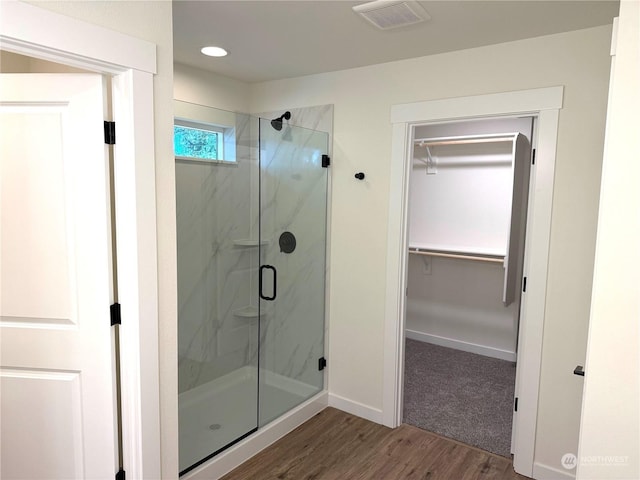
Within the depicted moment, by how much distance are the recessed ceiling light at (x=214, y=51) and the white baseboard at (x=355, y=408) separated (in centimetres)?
263

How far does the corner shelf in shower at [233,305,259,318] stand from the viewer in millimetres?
3217

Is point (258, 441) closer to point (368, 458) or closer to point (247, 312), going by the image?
point (368, 458)

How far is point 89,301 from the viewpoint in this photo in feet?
5.99

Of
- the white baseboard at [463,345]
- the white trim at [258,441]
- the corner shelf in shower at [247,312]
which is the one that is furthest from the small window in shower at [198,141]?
the white baseboard at [463,345]

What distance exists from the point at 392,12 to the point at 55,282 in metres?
1.99

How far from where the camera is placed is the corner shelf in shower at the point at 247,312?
3217 mm

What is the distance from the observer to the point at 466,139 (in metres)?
4.23

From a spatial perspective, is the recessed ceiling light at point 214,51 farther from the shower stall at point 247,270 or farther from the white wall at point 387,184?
the white wall at point 387,184

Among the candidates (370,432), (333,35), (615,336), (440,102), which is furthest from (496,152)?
(615,336)

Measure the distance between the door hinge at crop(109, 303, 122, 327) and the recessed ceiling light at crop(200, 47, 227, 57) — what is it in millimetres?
1751

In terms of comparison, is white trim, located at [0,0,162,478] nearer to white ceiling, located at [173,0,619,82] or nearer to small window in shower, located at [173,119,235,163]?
white ceiling, located at [173,0,619,82]

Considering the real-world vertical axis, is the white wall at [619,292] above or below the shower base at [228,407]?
above

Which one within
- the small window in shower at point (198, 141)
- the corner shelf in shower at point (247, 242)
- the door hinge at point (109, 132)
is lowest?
the corner shelf in shower at point (247, 242)

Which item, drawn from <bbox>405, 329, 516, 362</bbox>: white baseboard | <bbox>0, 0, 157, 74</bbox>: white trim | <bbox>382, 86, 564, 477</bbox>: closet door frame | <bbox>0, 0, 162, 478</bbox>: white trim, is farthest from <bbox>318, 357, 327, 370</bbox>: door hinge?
<bbox>0, 0, 157, 74</bbox>: white trim
